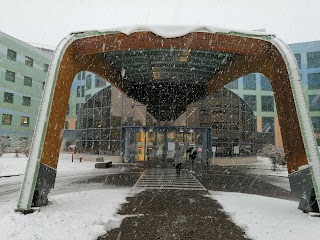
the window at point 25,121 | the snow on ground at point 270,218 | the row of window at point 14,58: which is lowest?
the snow on ground at point 270,218

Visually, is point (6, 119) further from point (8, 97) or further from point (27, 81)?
point (27, 81)

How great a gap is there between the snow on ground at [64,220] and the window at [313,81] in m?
47.7

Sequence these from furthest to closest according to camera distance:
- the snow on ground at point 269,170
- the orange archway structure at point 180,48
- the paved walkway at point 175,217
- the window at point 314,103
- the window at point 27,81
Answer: the window at point 314,103 < the window at point 27,81 < the snow on ground at point 269,170 < the orange archway structure at point 180,48 < the paved walkway at point 175,217

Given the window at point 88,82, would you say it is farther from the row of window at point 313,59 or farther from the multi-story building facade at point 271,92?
the row of window at point 313,59

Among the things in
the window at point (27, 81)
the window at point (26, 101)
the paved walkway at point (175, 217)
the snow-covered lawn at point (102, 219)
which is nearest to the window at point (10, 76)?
the window at point (27, 81)

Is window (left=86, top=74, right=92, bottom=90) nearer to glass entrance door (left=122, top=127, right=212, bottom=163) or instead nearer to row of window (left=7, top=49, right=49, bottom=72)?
row of window (left=7, top=49, right=49, bottom=72)

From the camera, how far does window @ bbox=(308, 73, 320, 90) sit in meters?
47.8

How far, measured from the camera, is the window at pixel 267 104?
50.2m

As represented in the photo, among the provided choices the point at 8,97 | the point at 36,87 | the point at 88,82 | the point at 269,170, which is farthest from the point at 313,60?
the point at 8,97

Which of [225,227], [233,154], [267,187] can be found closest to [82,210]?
[225,227]

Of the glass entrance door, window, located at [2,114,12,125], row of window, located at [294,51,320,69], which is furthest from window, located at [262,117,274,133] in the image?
window, located at [2,114,12,125]

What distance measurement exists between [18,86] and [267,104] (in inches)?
1605

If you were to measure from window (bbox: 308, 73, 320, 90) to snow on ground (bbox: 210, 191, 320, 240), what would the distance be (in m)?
44.4

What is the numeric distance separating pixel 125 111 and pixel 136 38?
60.1 feet
